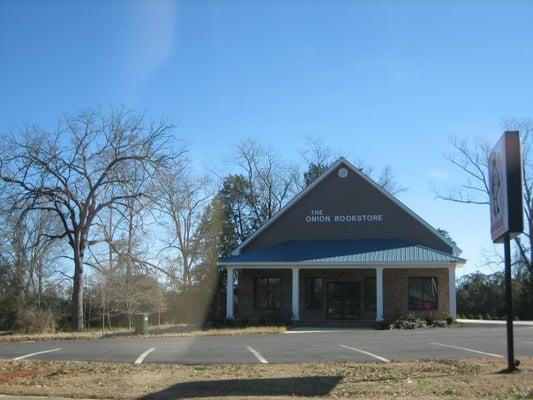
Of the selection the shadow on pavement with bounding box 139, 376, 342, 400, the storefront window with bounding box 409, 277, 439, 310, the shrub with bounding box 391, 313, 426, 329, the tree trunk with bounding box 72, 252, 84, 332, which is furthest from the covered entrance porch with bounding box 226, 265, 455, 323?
the shadow on pavement with bounding box 139, 376, 342, 400

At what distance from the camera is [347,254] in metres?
30.6

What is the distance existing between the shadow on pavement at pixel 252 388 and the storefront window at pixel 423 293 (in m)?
21.1

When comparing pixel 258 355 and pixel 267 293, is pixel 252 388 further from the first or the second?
pixel 267 293

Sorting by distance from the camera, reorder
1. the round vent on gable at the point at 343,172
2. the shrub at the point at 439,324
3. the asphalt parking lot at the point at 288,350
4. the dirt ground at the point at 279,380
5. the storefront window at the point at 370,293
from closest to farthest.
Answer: the dirt ground at the point at 279,380 → the asphalt parking lot at the point at 288,350 → the shrub at the point at 439,324 → the storefront window at the point at 370,293 → the round vent on gable at the point at 343,172

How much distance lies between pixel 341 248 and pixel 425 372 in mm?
20106

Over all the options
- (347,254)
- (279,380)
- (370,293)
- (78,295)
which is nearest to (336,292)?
(370,293)

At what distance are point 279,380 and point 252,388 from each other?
0.73 metres

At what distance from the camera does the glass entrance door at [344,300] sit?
32.3 m

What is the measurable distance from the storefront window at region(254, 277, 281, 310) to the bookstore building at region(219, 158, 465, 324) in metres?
0.05

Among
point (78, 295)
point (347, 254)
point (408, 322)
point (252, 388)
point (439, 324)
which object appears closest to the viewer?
point (252, 388)

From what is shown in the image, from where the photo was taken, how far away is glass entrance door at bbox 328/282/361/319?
32281 mm

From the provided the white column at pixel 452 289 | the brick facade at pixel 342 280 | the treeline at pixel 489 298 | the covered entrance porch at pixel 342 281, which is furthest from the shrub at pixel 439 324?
the treeline at pixel 489 298

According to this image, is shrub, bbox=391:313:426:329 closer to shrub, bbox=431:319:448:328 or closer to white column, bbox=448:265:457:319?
shrub, bbox=431:319:448:328

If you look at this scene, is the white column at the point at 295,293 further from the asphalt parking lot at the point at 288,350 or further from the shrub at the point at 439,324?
the asphalt parking lot at the point at 288,350
